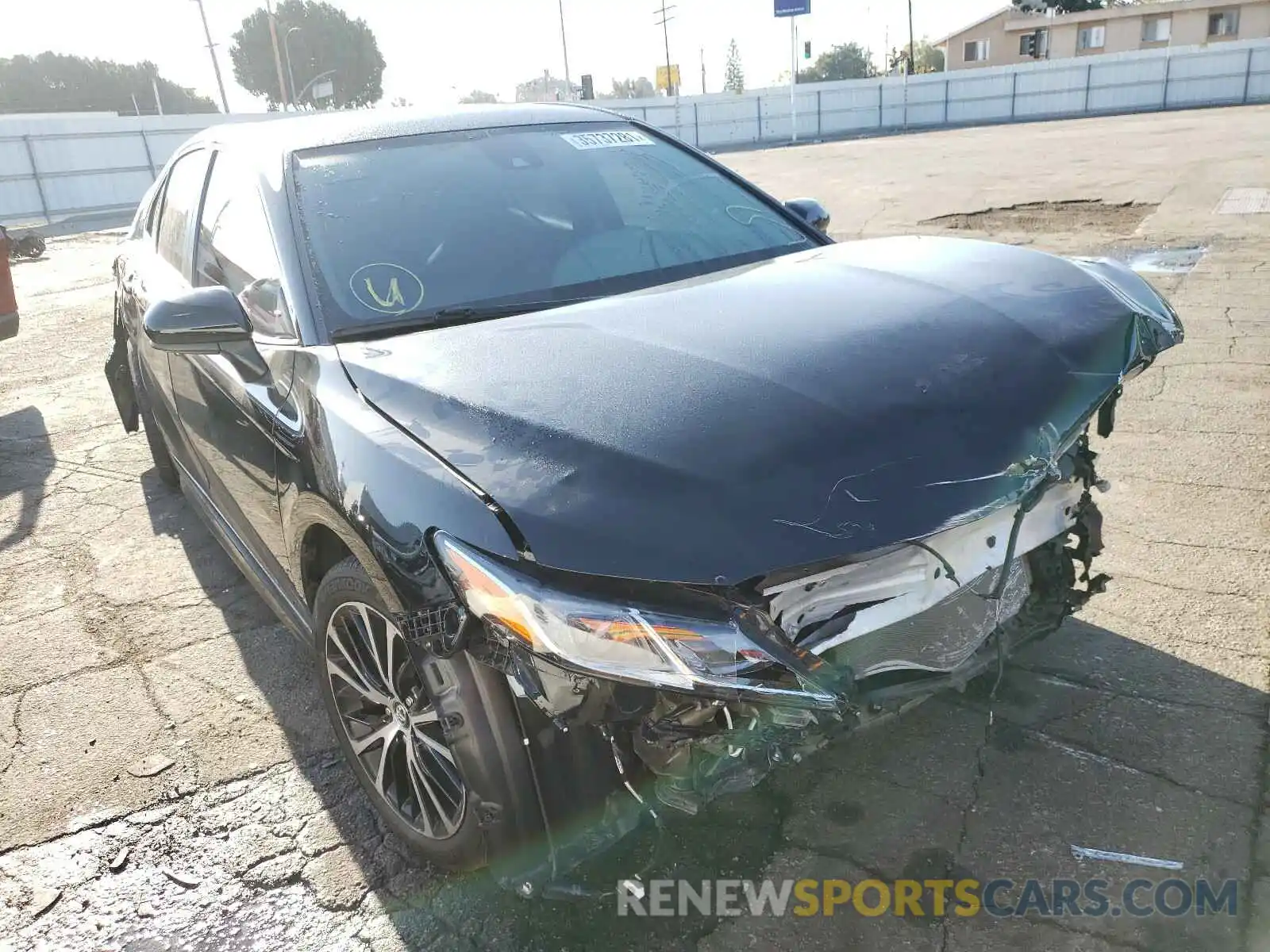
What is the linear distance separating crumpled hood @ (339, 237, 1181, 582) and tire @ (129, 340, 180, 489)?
2.53 metres

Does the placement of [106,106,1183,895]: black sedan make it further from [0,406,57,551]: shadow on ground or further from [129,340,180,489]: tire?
[0,406,57,551]: shadow on ground

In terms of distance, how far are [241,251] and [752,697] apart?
6.82ft

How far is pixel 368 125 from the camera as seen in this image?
3.04 m

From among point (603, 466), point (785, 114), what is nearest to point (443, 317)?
point (603, 466)

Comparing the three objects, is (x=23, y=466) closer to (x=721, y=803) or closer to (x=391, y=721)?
(x=391, y=721)

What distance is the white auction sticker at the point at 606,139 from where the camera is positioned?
10.7 feet

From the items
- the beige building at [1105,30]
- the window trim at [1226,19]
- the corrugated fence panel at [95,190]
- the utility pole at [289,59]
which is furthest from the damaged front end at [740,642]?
the utility pole at [289,59]

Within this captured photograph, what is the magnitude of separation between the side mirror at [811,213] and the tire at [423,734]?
2107mm

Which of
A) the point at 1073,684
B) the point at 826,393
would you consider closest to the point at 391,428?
the point at 826,393

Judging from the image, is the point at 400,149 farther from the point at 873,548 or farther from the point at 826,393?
the point at 873,548

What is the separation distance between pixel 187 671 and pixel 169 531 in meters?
1.39

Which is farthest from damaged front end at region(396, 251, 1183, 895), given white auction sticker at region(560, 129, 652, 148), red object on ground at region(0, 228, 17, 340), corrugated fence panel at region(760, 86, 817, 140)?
corrugated fence panel at region(760, 86, 817, 140)

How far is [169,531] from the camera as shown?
14.5 feet

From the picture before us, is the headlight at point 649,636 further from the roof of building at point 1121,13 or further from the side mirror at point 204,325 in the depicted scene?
the roof of building at point 1121,13
